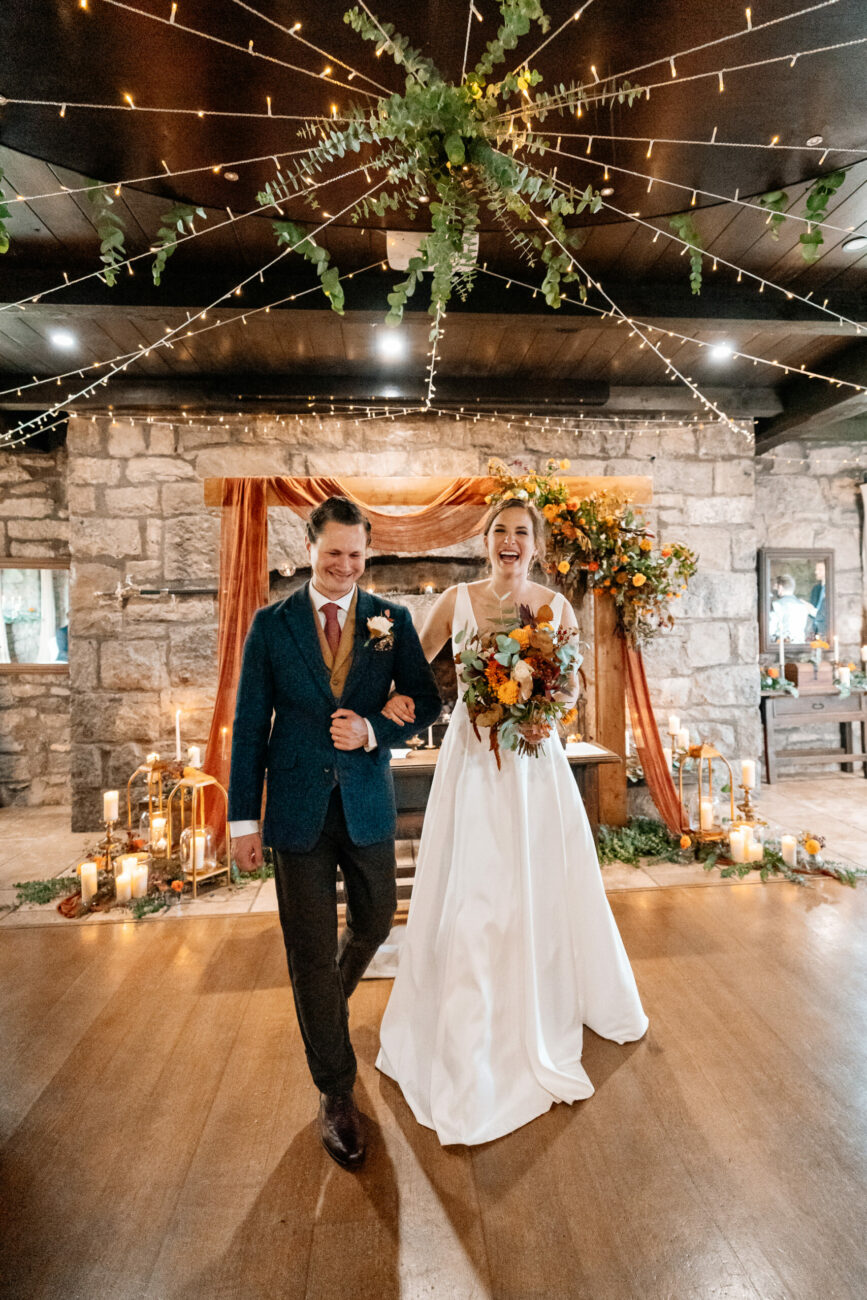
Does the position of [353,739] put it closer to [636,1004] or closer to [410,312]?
[636,1004]

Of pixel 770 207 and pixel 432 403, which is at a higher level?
pixel 432 403

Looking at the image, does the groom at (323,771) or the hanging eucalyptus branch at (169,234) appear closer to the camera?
the groom at (323,771)

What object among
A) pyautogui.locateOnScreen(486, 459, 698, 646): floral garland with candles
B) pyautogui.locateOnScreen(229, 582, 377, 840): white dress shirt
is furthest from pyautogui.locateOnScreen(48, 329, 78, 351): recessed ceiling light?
pyautogui.locateOnScreen(229, 582, 377, 840): white dress shirt

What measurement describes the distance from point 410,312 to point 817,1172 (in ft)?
12.9

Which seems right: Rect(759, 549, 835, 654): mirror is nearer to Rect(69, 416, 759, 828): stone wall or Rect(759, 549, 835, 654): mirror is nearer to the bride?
Rect(69, 416, 759, 828): stone wall

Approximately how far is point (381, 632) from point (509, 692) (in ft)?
1.40

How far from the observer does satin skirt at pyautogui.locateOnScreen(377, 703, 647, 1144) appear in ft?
6.27

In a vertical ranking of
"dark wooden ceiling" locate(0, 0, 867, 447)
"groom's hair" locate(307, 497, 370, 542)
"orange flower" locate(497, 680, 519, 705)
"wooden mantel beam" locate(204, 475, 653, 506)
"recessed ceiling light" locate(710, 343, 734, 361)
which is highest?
"recessed ceiling light" locate(710, 343, 734, 361)

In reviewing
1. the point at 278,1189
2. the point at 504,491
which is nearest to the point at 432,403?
the point at 504,491

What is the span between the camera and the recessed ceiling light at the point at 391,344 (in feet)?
13.5

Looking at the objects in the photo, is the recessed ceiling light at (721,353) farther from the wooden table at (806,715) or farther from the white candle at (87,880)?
the white candle at (87,880)

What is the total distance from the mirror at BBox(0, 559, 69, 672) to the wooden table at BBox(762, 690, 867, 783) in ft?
22.0

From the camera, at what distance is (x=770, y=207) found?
2342 mm

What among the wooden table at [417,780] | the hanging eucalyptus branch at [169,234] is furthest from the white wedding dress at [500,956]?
the hanging eucalyptus branch at [169,234]
